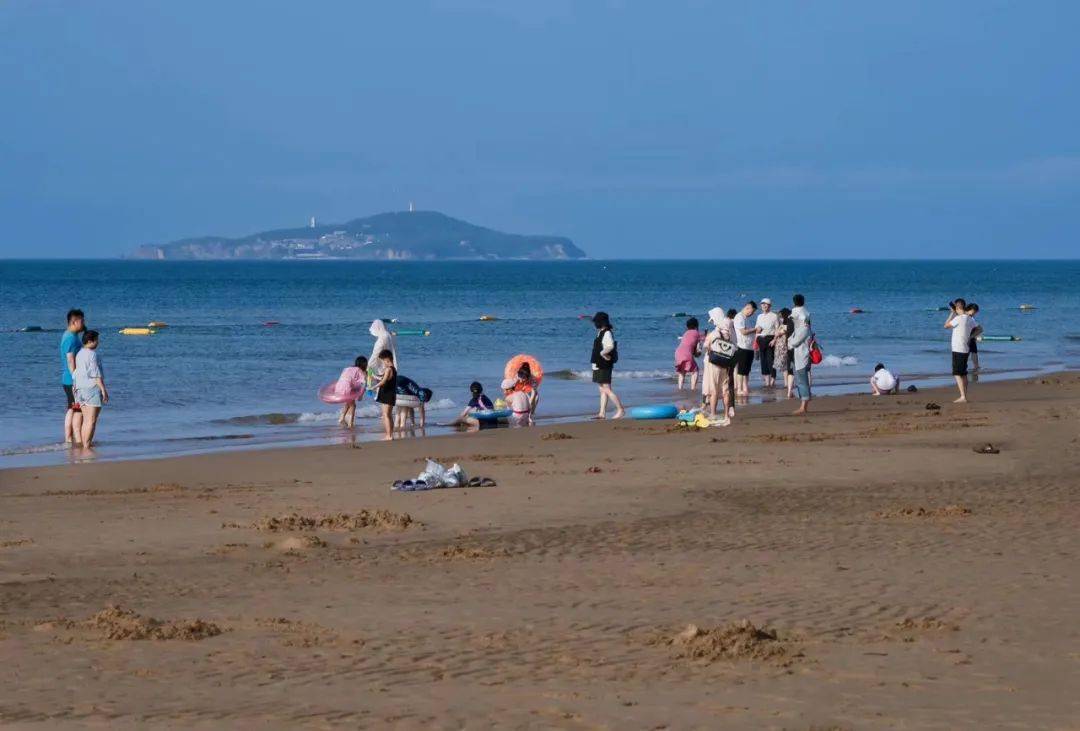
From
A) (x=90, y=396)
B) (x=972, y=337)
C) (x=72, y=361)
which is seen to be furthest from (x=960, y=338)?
(x=72, y=361)

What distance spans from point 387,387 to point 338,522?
769cm

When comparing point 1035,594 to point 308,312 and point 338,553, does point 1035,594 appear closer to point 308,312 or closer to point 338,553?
point 338,553

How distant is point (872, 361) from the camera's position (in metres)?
39.8

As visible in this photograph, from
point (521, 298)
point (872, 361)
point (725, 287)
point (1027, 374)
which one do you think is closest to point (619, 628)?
point (1027, 374)

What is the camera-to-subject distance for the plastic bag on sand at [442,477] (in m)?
13.6

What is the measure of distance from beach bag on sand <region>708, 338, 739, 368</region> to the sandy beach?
358 centimetres

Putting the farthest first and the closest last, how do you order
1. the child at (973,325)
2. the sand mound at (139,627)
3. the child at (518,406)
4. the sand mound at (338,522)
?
1. the child at (973,325)
2. the child at (518,406)
3. the sand mound at (338,522)
4. the sand mound at (139,627)

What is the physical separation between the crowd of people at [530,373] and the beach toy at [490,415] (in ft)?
0.09

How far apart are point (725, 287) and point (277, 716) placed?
122 metres

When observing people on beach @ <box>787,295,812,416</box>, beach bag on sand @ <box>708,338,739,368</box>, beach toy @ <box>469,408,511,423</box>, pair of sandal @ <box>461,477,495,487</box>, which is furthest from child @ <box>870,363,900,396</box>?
pair of sandal @ <box>461,477,495,487</box>

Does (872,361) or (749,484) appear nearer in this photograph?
(749,484)

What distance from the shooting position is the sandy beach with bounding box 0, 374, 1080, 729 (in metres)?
6.59

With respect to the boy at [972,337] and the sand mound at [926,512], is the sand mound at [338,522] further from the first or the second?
the boy at [972,337]

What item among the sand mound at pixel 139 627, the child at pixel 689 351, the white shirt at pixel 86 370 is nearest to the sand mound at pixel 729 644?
the sand mound at pixel 139 627
